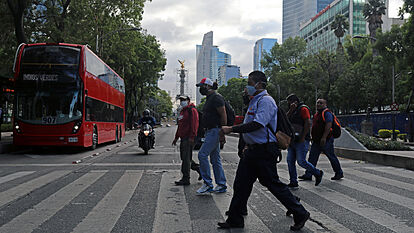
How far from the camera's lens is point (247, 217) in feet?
16.3

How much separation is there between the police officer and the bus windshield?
428 inches

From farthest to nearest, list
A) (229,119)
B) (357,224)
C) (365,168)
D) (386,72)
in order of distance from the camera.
Answer: 1. (386,72)
2. (365,168)
3. (229,119)
4. (357,224)

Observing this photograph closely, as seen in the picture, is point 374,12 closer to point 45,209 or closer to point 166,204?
point 166,204

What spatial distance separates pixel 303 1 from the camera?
176125 mm

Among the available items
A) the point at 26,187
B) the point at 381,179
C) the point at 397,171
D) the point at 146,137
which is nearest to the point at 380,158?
the point at 397,171

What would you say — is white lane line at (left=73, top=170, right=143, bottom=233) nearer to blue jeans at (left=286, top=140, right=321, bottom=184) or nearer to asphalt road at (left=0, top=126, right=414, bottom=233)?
asphalt road at (left=0, top=126, right=414, bottom=233)

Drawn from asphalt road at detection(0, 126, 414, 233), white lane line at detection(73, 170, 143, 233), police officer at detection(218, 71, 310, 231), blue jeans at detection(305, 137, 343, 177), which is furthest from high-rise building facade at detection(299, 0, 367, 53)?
police officer at detection(218, 71, 310, 231)

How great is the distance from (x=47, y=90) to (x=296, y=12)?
179971 millimetres

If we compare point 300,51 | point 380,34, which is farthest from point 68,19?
point 300,51

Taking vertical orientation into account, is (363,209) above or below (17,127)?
below

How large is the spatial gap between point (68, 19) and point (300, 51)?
55754 mm

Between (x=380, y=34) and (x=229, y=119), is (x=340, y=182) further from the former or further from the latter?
(x=380, y=34)

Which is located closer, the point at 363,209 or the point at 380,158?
the point at 363,209

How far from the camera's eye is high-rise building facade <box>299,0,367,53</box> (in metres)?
99.9
